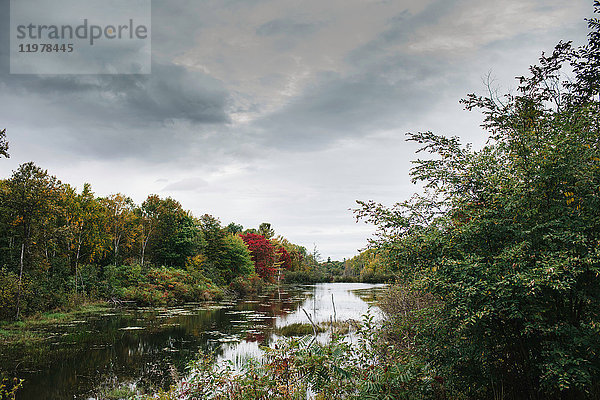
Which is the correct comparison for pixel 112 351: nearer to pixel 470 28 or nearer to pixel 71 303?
pixel 71 303

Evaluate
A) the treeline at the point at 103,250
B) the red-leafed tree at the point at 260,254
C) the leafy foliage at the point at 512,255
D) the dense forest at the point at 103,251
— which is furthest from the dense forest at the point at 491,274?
the red-leafed tree at the point at 260,254

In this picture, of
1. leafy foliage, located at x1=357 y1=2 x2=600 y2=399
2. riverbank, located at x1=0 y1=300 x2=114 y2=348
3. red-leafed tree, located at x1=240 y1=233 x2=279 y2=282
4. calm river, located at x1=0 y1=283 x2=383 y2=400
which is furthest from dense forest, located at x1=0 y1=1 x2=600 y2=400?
red-leafed tree, located at x1=240 y1=233 x2=279 y2=282

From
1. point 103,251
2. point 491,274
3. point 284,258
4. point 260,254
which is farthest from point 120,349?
point 284,258

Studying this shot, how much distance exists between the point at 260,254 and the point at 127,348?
105 ft

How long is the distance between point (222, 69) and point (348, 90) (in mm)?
5935

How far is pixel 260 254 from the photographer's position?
4225 cm

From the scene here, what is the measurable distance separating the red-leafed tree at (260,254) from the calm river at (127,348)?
23640 mm

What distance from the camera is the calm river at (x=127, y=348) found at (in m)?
7.29

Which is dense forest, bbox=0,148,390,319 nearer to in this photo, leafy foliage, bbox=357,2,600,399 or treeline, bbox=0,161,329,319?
treeline, bbox=0,161,329,319

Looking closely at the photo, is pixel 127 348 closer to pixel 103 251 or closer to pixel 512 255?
pixel 512 255

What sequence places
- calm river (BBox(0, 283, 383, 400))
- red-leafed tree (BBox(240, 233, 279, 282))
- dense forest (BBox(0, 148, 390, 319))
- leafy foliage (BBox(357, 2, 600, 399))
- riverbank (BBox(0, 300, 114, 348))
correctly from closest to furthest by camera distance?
1. leafy foliage (BBox(357, 2, 600, 399))
2. calm river (BBox(0, 283, 383, 400))
3. riverbank (BBox(0, 300, 114, 348))
4. dense forest (BBox(0, 148, 390, 319))
5. red-leafed tree (BBox(240, 233, 279, 282))

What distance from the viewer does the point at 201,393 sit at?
4.20 m

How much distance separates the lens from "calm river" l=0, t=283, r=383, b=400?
7289 millimetres

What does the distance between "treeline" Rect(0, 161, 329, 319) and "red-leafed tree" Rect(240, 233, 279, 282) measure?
13cm
